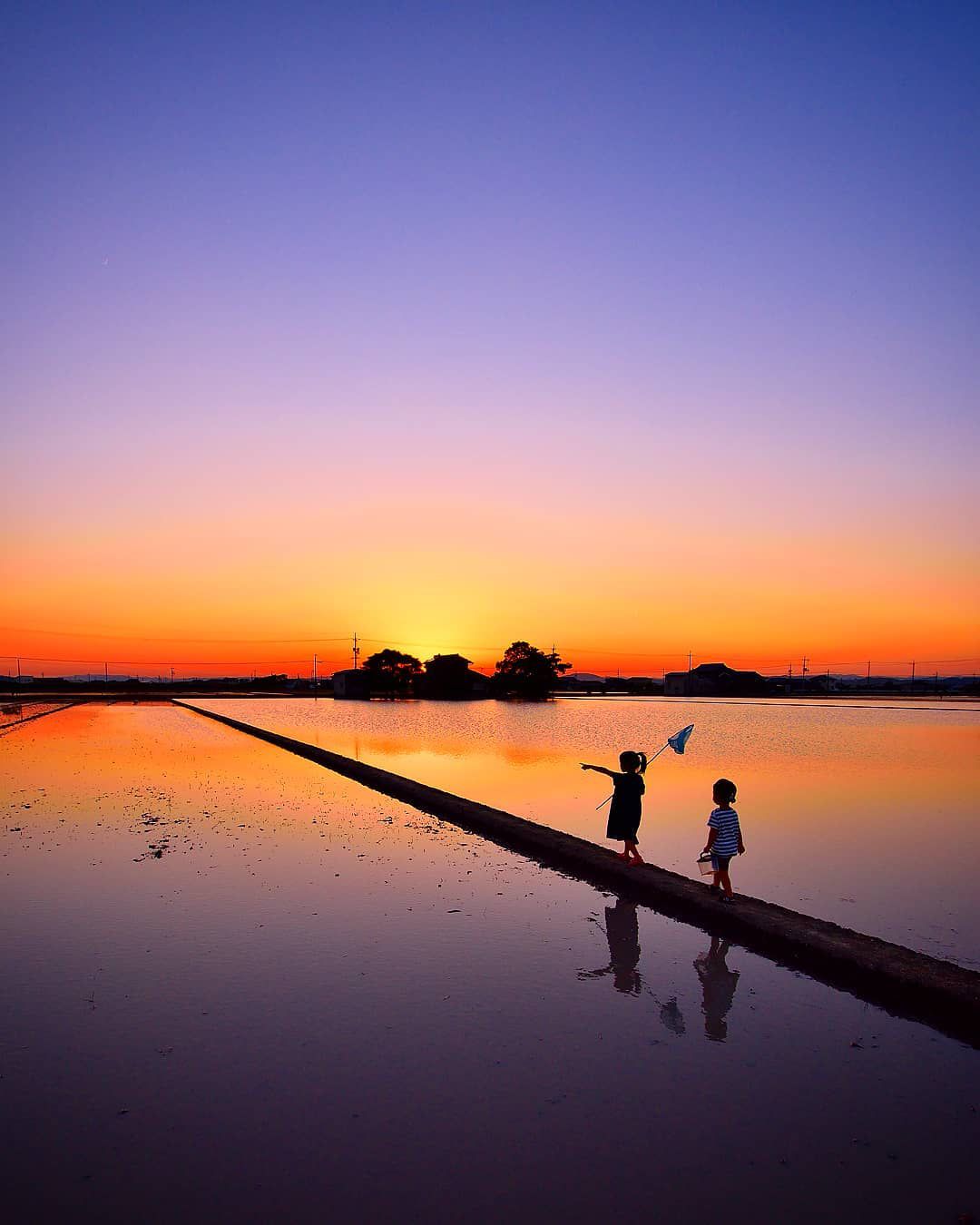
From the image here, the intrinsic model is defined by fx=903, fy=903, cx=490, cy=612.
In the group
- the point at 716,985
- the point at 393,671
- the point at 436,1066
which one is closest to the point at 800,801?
the point at 716,985

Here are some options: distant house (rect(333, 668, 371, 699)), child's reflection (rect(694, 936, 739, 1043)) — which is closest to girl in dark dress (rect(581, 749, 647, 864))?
child's reflection (rect(694, 936, 739, 1043))

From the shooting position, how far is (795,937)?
7.70 meters

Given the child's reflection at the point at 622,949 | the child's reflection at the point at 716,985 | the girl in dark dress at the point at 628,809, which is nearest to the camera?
the child's reflection at the point at 716,985

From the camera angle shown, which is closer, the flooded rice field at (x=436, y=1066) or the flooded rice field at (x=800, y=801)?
the flooded rice field at (x=436, y=1066)

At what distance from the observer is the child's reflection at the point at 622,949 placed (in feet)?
22.9

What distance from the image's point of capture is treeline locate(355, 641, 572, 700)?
13575 centimetres

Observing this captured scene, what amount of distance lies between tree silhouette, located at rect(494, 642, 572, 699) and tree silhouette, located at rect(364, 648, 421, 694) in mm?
13631

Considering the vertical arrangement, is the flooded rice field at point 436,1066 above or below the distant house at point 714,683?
below

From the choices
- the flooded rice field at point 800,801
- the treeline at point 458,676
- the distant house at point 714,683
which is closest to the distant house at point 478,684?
the treeline at point 458,676

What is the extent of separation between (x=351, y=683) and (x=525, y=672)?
91.9 feet

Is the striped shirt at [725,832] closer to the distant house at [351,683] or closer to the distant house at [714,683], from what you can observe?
the distant house at [351,683]

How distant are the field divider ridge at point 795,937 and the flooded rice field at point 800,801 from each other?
878 mm

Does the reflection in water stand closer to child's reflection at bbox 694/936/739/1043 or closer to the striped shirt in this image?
child's reflection at bbox 694/936/739/1043

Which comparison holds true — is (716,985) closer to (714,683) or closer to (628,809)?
(628,809)
